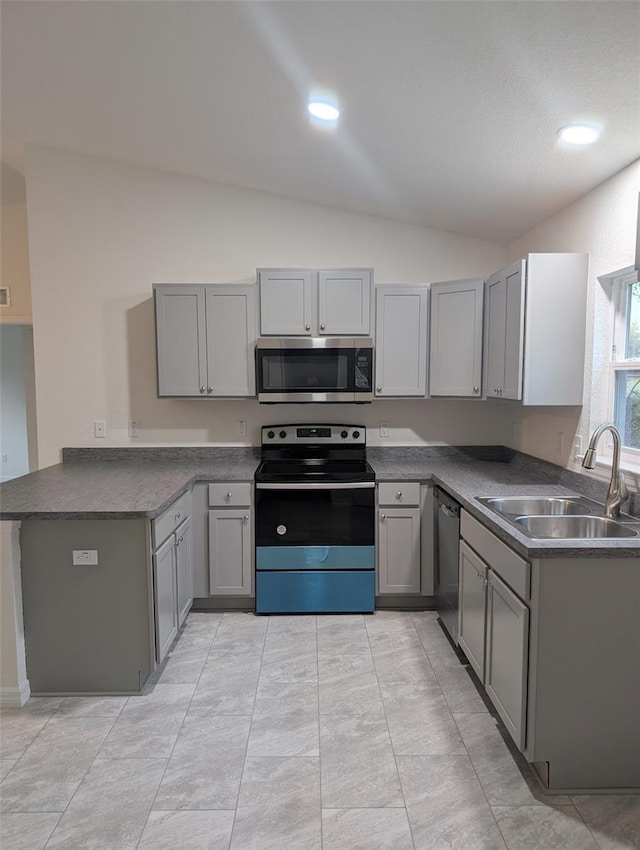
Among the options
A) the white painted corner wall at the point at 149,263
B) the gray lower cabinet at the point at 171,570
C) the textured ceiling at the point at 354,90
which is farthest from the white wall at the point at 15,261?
the gray lower cabinet at the point at 171,570

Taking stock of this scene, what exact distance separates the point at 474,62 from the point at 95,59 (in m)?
1.56

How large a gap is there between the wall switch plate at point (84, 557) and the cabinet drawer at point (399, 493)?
5.31ft

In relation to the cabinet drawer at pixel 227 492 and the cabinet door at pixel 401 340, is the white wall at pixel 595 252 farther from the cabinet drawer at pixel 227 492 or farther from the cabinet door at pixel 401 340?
the cabinet drawer at pixel 227 492

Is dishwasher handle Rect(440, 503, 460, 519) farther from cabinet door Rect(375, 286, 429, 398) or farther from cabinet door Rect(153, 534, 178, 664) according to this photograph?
cabinet door Rect(153, 534, 178, 664)

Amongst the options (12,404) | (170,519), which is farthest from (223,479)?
(12,404)

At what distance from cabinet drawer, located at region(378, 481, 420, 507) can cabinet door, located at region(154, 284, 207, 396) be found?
4.31 feet

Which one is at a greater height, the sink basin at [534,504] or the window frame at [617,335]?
the window frame at [617,335]

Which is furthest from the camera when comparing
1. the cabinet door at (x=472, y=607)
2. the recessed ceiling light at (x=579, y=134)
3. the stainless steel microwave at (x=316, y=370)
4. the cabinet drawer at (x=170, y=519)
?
the stainless steel microwave at (x=316, y=370)

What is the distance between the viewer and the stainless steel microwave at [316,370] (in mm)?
3074

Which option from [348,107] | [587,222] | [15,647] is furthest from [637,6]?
[15,647]

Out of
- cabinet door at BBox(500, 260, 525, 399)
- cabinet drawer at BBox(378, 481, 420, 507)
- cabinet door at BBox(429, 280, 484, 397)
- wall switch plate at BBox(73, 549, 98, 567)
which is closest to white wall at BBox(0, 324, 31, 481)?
wall switch plate at BBox(73, 549, 98, 567)

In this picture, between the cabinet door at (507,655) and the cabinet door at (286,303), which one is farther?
the cabinet door at (286,303)

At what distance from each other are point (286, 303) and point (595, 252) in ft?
5.63

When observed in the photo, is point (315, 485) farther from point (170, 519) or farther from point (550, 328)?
point (550, 328)
